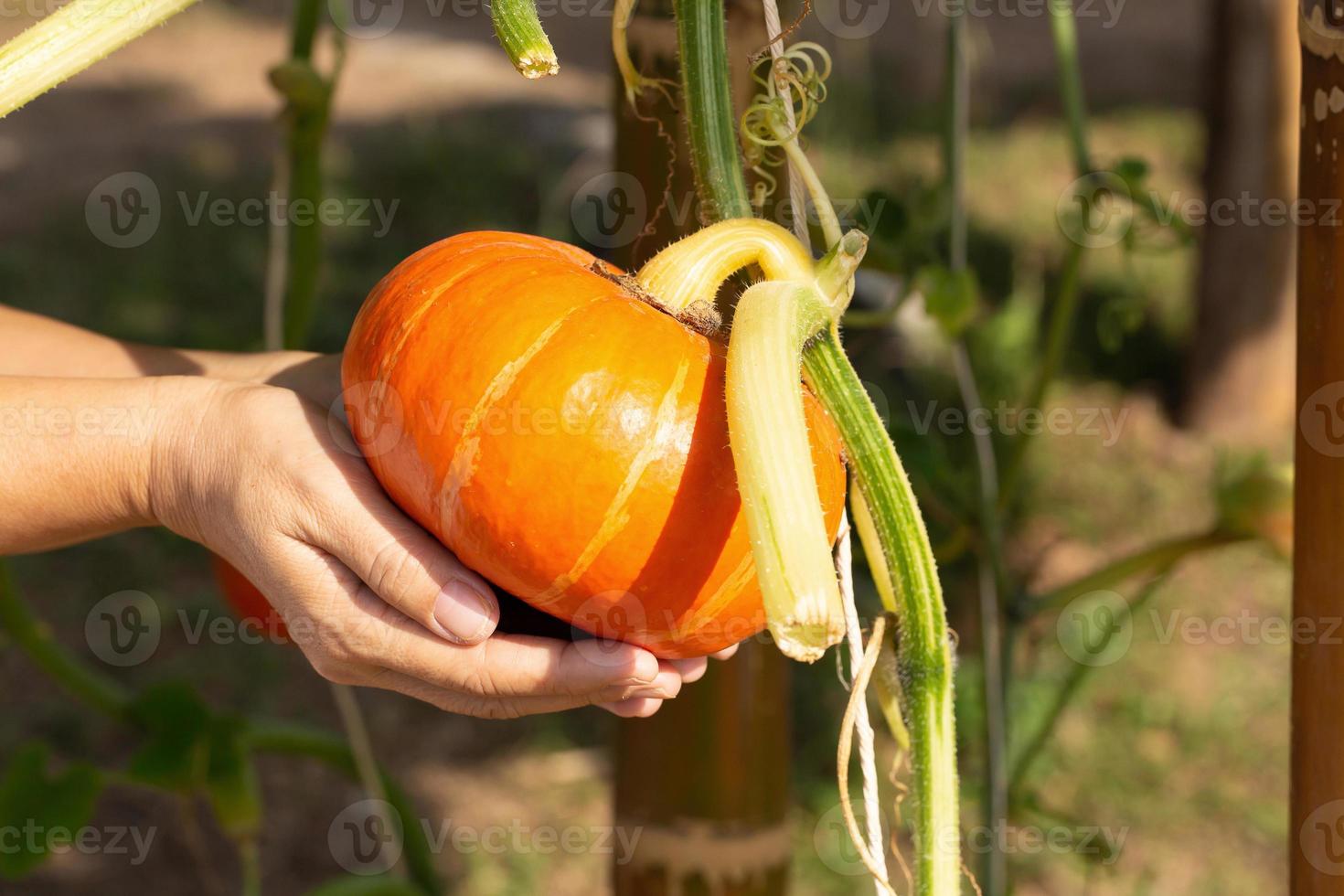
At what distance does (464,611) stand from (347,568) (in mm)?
103

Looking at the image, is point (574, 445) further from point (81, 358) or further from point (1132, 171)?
point (1132, 171)

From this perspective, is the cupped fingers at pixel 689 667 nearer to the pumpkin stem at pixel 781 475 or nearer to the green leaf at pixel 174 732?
the pumpkin stem at pixel 781 475

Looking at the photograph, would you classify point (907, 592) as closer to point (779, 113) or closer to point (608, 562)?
point (608, 562)

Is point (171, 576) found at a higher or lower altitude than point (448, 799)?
higher

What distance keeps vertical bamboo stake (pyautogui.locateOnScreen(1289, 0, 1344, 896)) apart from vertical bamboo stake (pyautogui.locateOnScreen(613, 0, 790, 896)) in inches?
17.7

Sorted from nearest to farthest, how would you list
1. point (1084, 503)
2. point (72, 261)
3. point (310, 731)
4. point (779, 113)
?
point (779, 113), point (310, 731), point (1084, 503), point (72, 261)

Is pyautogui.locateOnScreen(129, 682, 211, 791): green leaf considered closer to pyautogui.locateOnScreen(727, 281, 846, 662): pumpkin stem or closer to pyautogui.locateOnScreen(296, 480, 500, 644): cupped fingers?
pyautogui.locateOnScreen(296, 480, 500, 644): cupped fingers

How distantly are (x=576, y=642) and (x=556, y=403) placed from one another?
18 centimetres

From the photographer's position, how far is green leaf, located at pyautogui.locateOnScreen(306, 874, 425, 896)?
1440 millimetres

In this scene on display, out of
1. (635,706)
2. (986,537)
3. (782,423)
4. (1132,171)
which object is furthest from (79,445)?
(1132,171)

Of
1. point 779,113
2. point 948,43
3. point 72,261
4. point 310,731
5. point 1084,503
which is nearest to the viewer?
point 779,113

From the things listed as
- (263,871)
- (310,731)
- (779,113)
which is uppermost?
(779,113)

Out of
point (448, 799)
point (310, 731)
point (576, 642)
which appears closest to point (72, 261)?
point (448, 799)

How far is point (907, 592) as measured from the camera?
2.33ft
